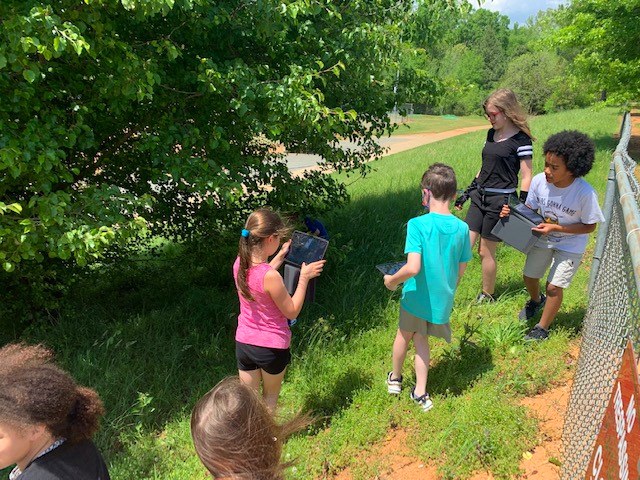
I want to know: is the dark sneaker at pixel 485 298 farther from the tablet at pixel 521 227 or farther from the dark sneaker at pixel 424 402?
the dark sneaker at pixel 424 402

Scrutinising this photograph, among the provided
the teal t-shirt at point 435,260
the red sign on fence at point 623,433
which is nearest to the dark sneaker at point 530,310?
the teal t-shirt at point 435,260

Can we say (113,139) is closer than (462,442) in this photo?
A: No

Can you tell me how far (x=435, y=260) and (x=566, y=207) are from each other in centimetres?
118

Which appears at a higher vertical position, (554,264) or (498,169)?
(498,169)

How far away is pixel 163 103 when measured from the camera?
3988 mm

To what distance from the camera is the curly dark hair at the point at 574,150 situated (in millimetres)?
3336

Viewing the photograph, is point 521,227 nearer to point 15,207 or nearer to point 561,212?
point 561,212

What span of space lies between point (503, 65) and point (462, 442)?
7243 cm

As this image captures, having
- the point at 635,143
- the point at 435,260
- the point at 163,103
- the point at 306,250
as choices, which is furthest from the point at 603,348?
the point at 635,143

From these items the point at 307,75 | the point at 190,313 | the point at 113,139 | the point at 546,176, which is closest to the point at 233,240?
the point at 190,313

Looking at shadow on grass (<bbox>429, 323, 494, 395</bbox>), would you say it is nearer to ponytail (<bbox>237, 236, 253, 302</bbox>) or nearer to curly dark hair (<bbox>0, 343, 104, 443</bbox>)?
ponytail (<bbox>237, 236, 253, 302</bbox>)

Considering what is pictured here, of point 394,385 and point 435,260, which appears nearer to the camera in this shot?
point 435,260

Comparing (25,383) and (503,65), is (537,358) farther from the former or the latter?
(503,65)

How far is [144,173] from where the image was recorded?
4.66 m
